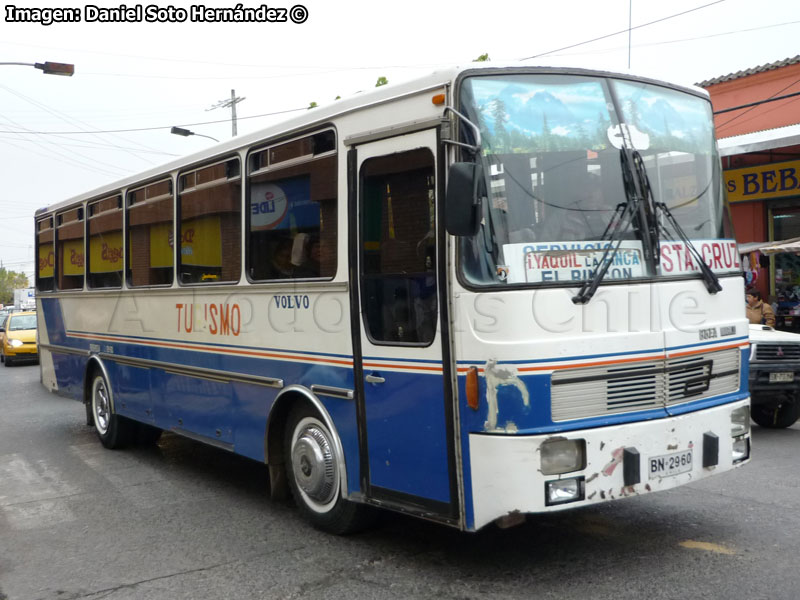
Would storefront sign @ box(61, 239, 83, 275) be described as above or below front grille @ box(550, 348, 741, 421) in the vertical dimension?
above

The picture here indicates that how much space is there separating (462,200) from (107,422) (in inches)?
270

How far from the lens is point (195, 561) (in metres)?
5.63

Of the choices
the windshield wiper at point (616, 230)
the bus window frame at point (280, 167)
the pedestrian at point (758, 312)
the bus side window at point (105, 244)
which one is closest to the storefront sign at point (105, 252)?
the bus side window at point (105, 244)

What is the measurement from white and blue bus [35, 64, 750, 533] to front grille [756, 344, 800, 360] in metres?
4.36

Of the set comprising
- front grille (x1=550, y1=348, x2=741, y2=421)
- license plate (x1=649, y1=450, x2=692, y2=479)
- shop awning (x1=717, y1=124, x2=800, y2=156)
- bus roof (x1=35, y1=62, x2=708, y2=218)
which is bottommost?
license plate (x1=649, y1=450, x2=692, y2=479)

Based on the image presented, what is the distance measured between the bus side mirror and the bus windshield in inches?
7.8

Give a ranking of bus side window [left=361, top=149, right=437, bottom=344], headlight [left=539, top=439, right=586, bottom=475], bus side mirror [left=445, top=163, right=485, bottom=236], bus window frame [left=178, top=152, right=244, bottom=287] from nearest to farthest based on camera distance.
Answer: bus side mirror [left=445, top=163, right=485, bottom=236] → headlight [left=539, top=439, right=586, bottom=475] → bus side window [left=361, top=149, right=437, bottom=344] → bus window frame [left=178, top=152, right=244, bottom=287]

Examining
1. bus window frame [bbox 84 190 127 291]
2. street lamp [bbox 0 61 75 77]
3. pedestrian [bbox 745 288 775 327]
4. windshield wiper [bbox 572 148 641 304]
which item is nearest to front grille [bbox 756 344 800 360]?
pedestrian [bbox 745 288 775 327]

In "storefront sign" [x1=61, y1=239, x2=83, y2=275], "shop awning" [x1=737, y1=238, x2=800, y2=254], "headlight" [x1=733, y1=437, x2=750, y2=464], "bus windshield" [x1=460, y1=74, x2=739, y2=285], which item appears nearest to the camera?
"bus windshield" [x1=460, y1=74, x2=739, y2=285]

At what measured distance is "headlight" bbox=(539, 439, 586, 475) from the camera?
464 cm

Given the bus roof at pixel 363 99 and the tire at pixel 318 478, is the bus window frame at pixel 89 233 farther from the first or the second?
the tire at pixel 318 478

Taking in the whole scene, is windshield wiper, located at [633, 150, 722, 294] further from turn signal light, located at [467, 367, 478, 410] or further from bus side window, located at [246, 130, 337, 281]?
bus side window, located at [246, 130, 337, 281]

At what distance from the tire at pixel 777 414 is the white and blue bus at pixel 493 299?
16.0 feet

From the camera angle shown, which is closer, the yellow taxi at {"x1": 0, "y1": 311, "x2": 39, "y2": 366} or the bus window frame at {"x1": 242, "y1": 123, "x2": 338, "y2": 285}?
the bus window frame at {"x1": 242, "y1": 123, "x2": 338, "y2": 285}
